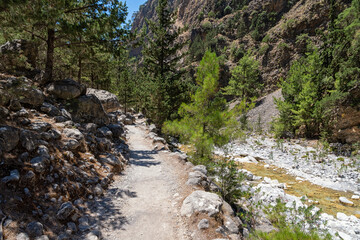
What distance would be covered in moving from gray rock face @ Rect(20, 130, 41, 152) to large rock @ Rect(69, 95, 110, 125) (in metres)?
4.24

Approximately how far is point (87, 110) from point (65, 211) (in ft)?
22.1

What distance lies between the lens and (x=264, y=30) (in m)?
61.9

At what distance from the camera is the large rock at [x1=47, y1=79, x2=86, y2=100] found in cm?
834

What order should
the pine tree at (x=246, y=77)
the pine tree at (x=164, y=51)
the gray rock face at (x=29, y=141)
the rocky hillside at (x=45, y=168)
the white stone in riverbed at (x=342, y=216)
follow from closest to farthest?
the rocky hillside at (x=45, y=168)
the gray rock face at (x=29, y=141)
the white stone in riverbed at (x=342, y=216)
the pine tree at (x=164, y=51)
the pine tree at (x=246, y=77)

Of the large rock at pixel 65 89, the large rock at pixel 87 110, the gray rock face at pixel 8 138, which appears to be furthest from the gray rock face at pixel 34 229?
the large rock at pixel 65 89

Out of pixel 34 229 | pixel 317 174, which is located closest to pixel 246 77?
pixel 317 174

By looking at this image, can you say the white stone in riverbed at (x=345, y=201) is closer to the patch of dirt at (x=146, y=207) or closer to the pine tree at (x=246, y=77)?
the patch of dirt at (x=146, y=207)

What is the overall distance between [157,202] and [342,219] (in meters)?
7.80

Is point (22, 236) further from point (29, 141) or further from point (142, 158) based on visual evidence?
point (142, 158)

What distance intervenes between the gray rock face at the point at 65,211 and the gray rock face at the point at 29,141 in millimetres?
1827

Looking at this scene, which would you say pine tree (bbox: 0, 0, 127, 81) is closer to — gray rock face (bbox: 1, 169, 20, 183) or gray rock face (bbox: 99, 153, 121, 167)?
gray rock face (bbox: 99, 153, 121, 167)

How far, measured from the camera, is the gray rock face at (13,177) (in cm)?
342

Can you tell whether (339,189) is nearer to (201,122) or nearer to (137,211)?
(201,122)

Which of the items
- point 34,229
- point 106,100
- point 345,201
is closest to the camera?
point 34,229
